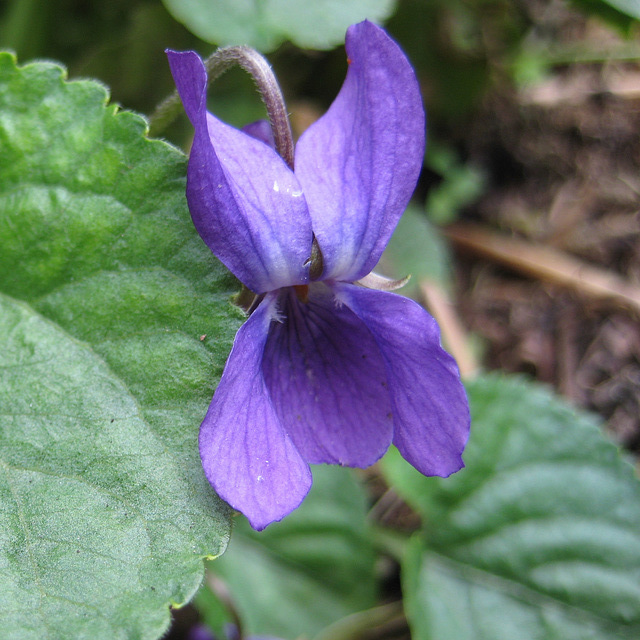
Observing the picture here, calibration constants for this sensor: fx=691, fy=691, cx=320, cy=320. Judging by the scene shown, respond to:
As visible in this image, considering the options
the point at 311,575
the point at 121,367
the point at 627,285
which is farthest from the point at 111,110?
the point at 627,285

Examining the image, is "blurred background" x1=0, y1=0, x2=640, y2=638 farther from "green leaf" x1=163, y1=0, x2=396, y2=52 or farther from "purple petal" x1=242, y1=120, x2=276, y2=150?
"purple petal" x1=242, y1=120, x2=276, y2=150

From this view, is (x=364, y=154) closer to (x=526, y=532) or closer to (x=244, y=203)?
(x=244, y=203)

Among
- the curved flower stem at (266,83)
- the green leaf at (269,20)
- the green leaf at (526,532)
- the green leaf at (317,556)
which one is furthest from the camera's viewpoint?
the green leaf at (317,556)

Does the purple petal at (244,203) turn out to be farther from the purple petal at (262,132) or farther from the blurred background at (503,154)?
the blurred background at (503,154)

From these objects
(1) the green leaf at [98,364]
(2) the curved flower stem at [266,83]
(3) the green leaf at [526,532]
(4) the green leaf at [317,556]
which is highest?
(2) the curved flower stem at [266,83]

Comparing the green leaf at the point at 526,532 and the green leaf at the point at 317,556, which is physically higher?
the green leaf at the point at 526,532

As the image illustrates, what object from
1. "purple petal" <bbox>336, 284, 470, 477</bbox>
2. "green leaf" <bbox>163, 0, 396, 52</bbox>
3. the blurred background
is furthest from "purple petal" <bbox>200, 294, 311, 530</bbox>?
the blurred background

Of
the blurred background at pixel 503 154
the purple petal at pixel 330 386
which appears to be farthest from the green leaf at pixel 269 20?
the purple petal at pixel 330 386

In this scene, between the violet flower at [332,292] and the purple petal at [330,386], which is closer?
the violet flower at [332,292]
